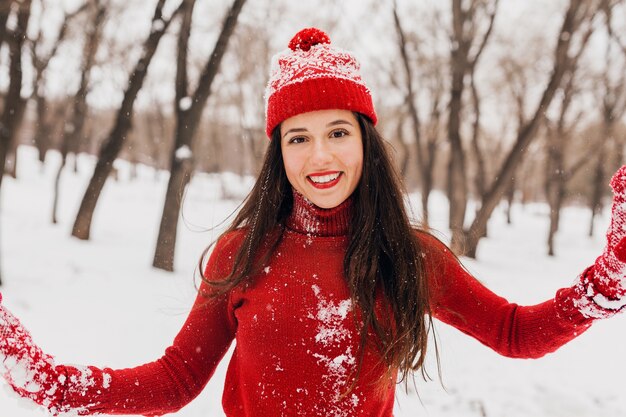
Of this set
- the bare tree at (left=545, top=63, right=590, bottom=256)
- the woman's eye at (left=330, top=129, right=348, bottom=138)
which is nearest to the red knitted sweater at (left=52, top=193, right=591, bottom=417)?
the woman's eye at (left=330, top=129, right=348, bottom=138)

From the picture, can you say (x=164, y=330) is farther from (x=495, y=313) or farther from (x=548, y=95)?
(x=548, y=95)

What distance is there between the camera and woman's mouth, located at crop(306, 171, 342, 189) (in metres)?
1.61

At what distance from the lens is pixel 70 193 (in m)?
17.4

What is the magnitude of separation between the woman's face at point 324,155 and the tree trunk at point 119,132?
22.6 feet

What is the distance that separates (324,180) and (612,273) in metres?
0.82

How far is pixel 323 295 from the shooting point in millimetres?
1578

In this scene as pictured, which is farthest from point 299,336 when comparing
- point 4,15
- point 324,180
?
point 4,15

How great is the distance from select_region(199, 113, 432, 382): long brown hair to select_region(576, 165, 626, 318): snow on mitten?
47 cm

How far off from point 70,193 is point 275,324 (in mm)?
17763

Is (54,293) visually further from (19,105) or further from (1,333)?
(1,333)

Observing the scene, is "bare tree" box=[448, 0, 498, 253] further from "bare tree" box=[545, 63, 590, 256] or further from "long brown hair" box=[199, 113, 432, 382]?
"long brown hair" box=[199, 113, 432, 382]

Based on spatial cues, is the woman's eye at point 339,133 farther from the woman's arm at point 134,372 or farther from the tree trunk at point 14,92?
the tree trunk at point 14,92

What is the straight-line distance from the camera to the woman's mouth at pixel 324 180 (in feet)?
5.28

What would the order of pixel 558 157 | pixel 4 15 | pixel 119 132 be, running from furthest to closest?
pixel 558 157, pixel 119 132, pixel 4 15
